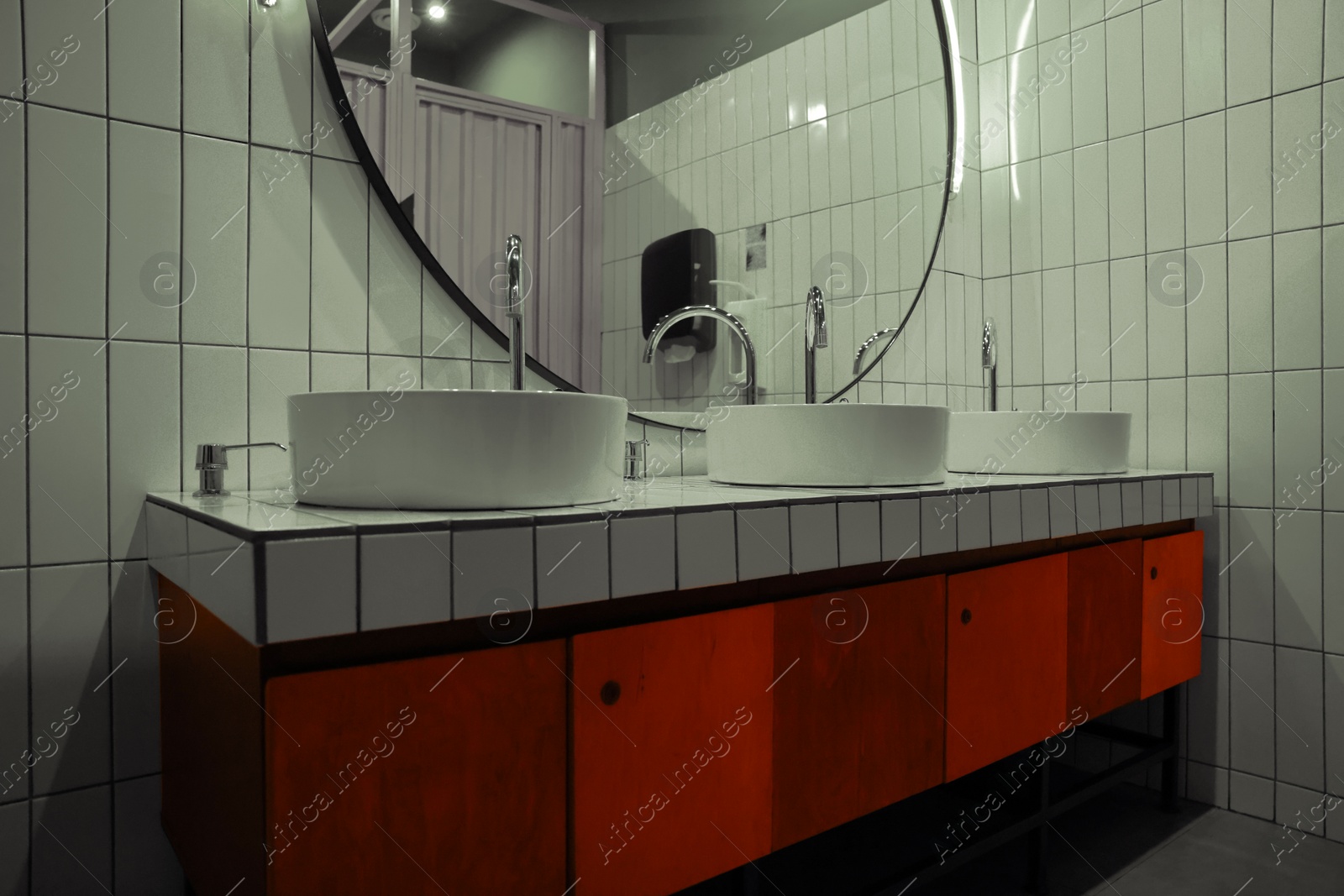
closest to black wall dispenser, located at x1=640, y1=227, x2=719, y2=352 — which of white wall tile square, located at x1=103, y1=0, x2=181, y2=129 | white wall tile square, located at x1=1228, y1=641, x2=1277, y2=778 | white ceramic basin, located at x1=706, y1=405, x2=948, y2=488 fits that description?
white ceramic basin, located at x1=706, y1=405, x2=948, y2=488

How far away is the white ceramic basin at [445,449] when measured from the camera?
34.8 inches

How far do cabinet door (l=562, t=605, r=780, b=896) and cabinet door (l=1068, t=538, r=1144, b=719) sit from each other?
0.77 metres

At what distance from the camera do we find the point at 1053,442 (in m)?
1.74

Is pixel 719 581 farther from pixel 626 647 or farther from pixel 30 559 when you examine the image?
pixel 30 559

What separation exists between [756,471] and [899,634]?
0.33 m

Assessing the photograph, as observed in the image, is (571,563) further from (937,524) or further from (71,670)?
(71,670)

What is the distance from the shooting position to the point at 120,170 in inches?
45.0

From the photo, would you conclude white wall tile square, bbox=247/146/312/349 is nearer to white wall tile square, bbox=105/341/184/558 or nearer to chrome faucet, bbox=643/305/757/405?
white wall tile square, bbox=105/341/184/558

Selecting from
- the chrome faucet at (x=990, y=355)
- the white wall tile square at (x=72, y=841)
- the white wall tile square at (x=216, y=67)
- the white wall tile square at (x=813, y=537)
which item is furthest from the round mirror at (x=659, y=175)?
the white wall tile square at (x=72, y=841)

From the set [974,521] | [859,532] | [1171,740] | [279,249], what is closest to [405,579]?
[859,532]

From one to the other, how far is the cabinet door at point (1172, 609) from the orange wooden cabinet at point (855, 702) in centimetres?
72

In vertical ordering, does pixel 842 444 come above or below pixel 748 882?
above

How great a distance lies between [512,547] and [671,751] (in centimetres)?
33

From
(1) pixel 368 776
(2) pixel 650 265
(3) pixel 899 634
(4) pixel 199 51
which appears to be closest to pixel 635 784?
(1) pixel 368 776
